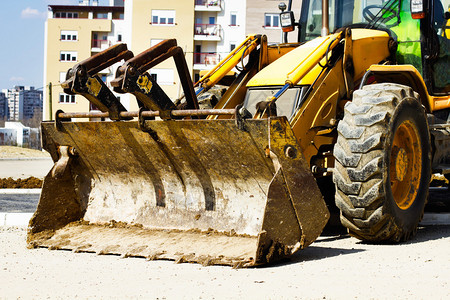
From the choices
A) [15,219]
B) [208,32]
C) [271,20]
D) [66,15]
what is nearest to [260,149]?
[15,219]

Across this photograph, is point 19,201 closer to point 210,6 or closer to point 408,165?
point 408,165

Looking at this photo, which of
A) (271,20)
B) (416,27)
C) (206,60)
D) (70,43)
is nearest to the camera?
(416,27)

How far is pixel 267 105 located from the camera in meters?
5.88

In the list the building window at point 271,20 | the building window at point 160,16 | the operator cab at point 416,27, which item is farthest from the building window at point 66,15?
the operator cab at point 416,27

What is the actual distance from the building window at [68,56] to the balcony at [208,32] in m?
11.7

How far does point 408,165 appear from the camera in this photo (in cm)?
712

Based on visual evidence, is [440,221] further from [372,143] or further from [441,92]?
[372,143]

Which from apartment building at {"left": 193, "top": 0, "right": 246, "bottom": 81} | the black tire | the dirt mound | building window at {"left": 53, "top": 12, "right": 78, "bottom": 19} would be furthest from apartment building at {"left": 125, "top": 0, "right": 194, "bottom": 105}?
the black tire

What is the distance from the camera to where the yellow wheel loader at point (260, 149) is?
19.5ft

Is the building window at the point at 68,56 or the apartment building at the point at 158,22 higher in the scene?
the apartment building at the point at 158,22

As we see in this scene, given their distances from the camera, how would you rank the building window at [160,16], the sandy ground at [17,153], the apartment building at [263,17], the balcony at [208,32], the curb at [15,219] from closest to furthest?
the curb at [15,219] < the sandy ground at [17,153] < the apartment building at [263,17] < the balcony at [208,32] < the building window at [160,16]

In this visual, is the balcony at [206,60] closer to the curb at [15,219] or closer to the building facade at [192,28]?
the building facade at [192,28]

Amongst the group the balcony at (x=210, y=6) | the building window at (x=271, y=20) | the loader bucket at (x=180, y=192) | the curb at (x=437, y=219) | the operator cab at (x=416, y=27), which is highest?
the balcony at (x=210, y=6)

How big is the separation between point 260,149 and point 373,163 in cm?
102
